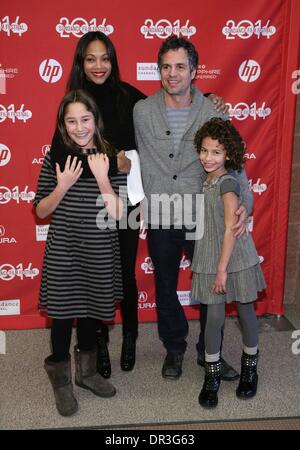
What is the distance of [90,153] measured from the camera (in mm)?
2285

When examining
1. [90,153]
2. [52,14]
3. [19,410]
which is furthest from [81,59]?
[19,410]

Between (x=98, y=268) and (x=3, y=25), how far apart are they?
4.91 ft

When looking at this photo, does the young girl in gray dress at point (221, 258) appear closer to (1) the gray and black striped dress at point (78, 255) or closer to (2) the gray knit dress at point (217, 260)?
(2) the gray knit dress at point (217, 260)

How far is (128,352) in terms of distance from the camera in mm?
2816

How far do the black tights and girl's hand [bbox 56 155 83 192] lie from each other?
608 mm

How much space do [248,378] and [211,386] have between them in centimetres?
19

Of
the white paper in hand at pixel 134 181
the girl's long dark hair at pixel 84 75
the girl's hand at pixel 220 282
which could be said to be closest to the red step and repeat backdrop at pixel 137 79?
the girl's long dark hair at pixel 84 75

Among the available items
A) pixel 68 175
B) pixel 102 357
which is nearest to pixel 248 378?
pixel 102 357

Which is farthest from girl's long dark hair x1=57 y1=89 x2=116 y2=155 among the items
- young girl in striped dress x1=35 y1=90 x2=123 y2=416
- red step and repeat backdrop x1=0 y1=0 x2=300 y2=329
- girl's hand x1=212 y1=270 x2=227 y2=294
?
red step and repeat backdrop x1=0 y1=0 x2=300 y2=329

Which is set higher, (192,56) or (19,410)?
(192,56)

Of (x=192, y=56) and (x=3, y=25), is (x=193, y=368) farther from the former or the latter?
(x=3, y=25)

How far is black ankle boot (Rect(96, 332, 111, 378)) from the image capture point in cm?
275

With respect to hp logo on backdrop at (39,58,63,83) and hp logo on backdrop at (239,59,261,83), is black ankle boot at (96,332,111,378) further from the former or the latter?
hp logo on backdrop at (239,59,261,83)

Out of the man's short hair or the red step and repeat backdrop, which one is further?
the red step and repeat backdrop
